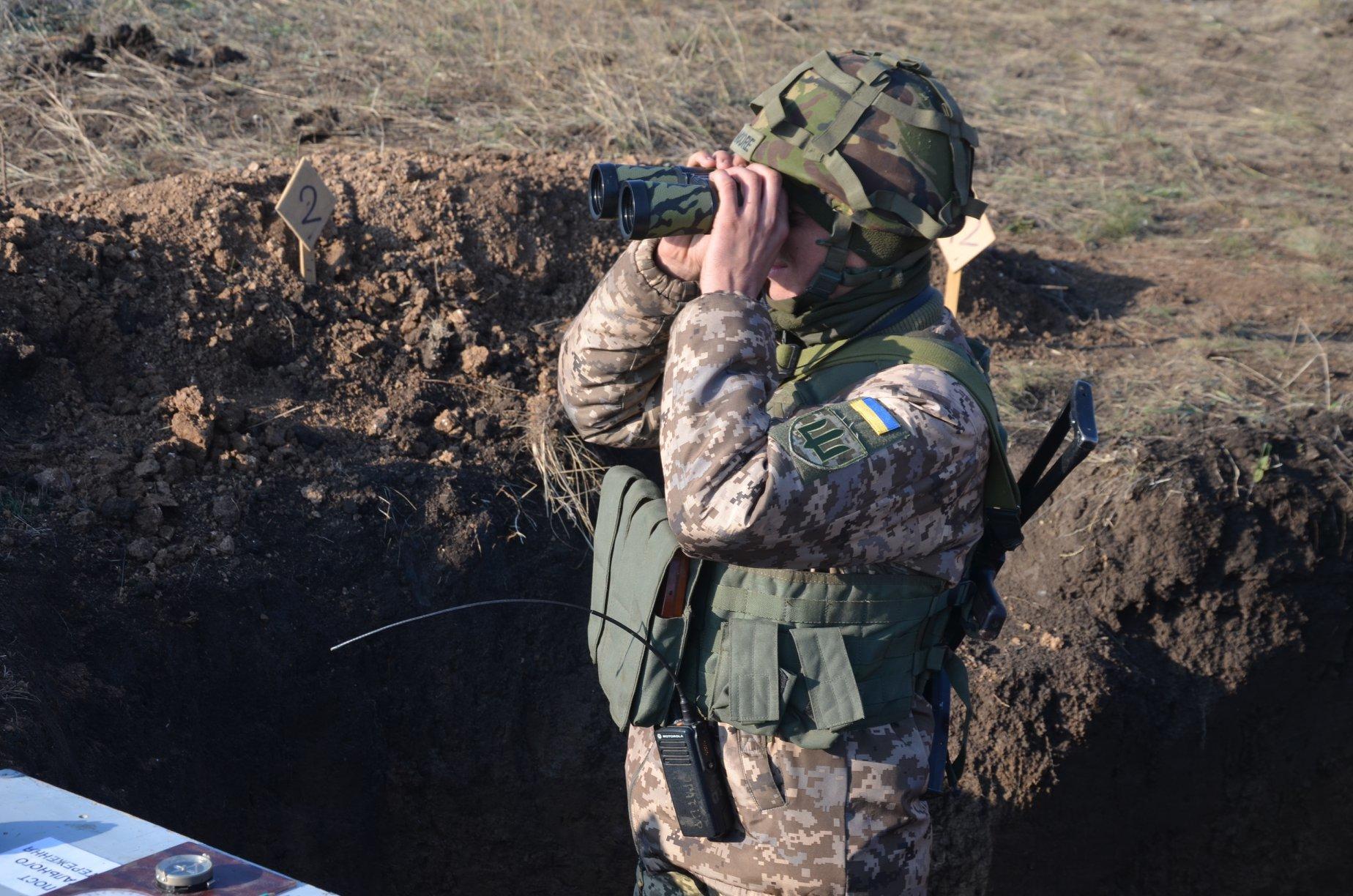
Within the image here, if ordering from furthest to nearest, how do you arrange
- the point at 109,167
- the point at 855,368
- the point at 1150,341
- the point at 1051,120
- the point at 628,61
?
the point at 1051,120 → the point at 628,61 → the point at 1150,341 → the point at 109,167 → the point at 855,368

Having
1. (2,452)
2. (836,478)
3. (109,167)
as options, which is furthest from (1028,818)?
(109,167)

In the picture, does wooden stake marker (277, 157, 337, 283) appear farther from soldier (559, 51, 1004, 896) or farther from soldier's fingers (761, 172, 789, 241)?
soldier's fingers (761, 172, 789, 241)

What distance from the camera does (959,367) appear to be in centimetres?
184

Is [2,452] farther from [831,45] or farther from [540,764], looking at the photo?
[831,45]

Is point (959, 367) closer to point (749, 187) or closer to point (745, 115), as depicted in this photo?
point (749, 187)

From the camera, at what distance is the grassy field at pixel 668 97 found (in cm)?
459

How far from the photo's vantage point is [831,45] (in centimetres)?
Answer: 670

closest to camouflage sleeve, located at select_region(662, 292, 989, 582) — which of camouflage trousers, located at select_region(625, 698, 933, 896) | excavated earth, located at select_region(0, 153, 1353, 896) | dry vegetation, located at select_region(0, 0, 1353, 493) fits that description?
camouflage trousers, located at select_region(625, 698, 933, 896)

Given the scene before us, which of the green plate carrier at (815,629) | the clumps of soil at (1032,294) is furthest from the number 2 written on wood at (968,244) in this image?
the green plate carrier at (815,629)

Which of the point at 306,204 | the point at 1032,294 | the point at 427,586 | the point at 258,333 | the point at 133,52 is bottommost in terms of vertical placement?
the point at 427,586

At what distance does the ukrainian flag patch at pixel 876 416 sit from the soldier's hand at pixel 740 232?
0.81 feet

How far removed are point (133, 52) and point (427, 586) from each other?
3065 millimetres

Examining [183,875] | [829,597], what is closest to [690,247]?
[829,597]

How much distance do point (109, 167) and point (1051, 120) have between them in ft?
15.6
